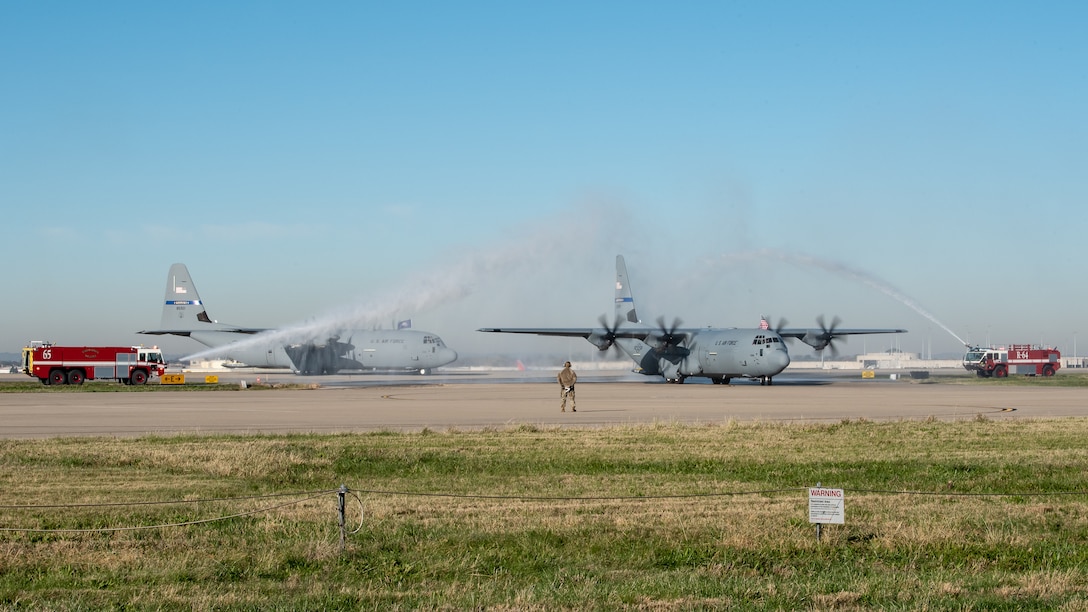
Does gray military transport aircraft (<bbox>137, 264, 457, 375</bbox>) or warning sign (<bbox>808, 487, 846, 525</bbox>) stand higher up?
gray military transport aircraft (<bbox>137, 264, 457, 375</bbox>)

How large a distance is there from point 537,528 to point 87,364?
187 ft

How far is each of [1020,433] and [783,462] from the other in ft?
29.6

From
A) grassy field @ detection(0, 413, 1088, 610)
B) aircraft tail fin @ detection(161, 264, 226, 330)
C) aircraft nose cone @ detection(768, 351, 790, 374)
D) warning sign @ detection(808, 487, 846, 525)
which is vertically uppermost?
aircraft tail fin @ detection(161, 264, 226, 330)

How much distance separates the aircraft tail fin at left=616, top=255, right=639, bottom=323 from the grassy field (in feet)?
162

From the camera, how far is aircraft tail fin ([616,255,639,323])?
71062 millimetres

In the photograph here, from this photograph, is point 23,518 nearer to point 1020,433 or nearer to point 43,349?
point 1020,433

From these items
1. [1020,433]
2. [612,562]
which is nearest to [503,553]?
[612,562]

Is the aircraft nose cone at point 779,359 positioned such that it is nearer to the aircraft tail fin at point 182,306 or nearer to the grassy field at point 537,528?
the grassy field at point 537,528

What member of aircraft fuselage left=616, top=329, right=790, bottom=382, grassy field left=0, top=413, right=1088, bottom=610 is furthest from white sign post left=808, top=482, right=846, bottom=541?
aircraft fuselage left=616, top=329, right=790, bottom=382

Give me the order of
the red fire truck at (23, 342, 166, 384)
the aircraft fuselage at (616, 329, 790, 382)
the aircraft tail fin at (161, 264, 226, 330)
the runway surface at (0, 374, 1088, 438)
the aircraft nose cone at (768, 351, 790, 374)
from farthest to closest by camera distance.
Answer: the aircraft tail fin at (161, 264, 226, 330) → the red fire truck at (23, 342, 166, 384) → the aircraft fuselage at (616, 329, 790, 382) → the aircraft nose cone at (768, 351, 790, 374) → the runway surface at (0, 374, 1088, 438)

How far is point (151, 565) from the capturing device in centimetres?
1041

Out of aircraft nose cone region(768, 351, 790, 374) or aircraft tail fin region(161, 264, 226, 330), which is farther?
aircraft tail fin region(161, 264, 226, 330)

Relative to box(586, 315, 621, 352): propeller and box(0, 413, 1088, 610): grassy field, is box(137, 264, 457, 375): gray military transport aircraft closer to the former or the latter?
box(586, 315, 621, 352): propeller

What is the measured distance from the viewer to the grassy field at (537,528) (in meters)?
9.39
